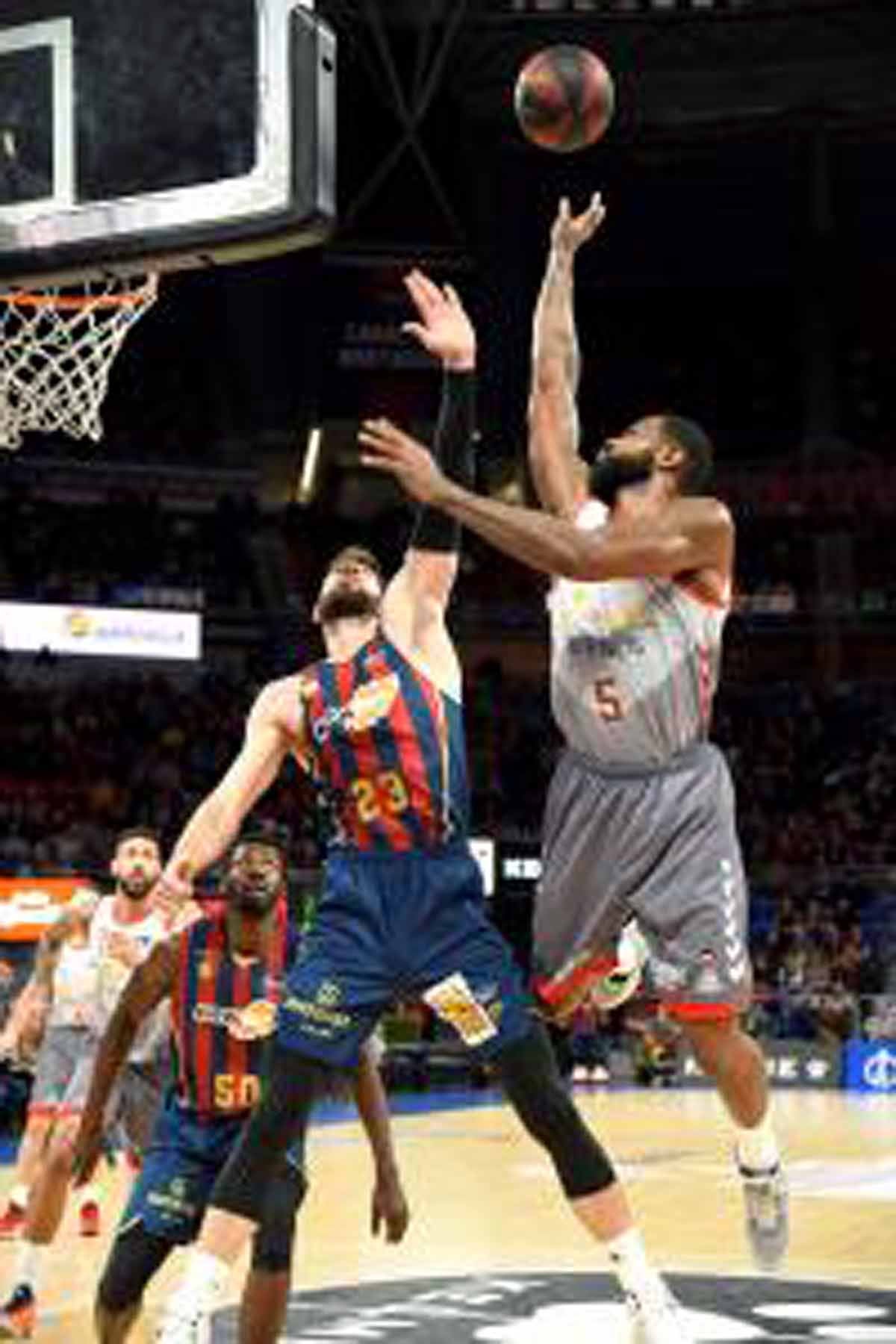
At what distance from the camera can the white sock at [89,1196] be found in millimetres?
10695

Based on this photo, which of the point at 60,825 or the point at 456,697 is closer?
the point at 456,697

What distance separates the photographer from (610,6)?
992 inches

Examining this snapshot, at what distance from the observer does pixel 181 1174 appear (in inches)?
236

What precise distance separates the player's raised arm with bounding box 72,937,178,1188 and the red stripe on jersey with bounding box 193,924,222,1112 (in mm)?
134

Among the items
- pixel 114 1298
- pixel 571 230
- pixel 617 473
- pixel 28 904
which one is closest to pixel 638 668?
pixel 617 473

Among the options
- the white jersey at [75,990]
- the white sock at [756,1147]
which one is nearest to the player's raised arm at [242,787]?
the white sock at [756,1147]

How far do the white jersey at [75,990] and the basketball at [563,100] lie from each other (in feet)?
15.9

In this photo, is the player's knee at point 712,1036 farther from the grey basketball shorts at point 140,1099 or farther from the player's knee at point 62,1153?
the grey basketball shorts at point 140,1099

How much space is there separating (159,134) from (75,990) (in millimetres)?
5152

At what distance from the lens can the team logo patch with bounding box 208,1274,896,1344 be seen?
23.6ft

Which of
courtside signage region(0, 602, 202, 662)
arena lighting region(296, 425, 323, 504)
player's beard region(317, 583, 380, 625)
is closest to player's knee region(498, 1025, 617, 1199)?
→ player's beard region(317, 583, 380, 625)

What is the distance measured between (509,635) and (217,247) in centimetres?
2547

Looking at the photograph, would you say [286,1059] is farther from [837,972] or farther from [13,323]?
[837,972]

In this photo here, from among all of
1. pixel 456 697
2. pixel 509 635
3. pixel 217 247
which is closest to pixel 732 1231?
pixel 456 697
